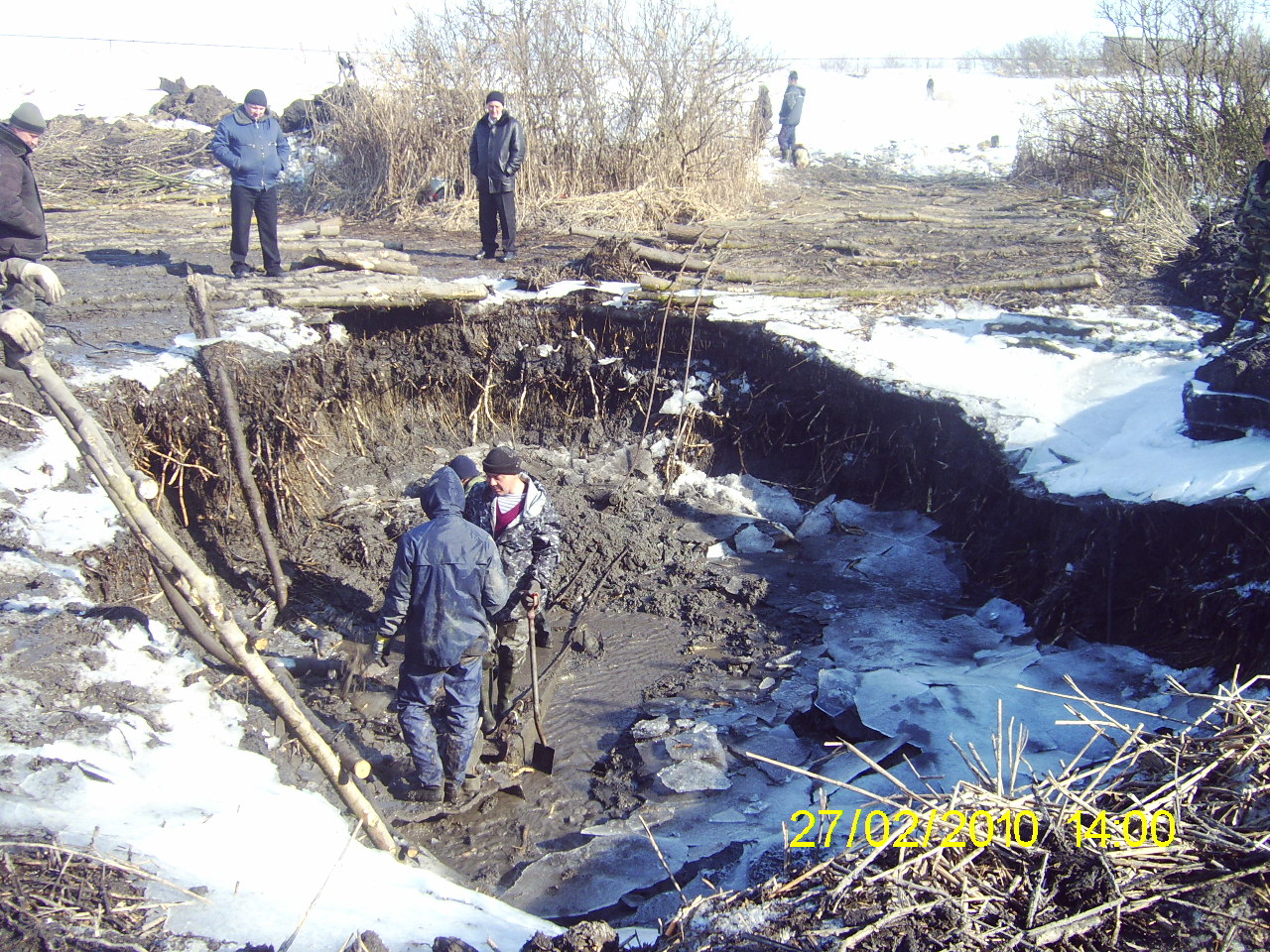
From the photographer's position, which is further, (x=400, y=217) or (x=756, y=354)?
(x=400, y=217)

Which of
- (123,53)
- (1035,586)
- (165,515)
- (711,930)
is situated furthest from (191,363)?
(123,53)

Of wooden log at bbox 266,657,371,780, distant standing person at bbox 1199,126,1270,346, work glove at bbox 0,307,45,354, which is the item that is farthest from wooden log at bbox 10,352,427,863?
distant standing person at bbox 1199,126,1270,346

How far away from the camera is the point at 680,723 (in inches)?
211

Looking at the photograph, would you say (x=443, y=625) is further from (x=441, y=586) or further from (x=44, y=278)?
(x=44, y=278)

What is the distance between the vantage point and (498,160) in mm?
9148

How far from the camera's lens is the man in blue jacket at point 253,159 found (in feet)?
24.8

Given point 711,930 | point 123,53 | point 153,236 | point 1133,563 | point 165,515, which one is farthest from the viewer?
point 123,53

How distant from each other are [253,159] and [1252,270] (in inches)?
346

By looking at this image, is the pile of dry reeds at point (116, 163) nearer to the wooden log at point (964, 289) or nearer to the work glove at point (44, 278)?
the work glove at point (44, 278)

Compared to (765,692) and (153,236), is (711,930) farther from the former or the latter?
(153,236)

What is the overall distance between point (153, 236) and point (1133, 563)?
11.1 meters

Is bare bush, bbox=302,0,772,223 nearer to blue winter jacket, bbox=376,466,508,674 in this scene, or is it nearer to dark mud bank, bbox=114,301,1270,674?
dark mud bank, bbox=114,301,1270,674

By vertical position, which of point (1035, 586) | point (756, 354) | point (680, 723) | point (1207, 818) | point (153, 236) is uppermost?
point (153, 236)
